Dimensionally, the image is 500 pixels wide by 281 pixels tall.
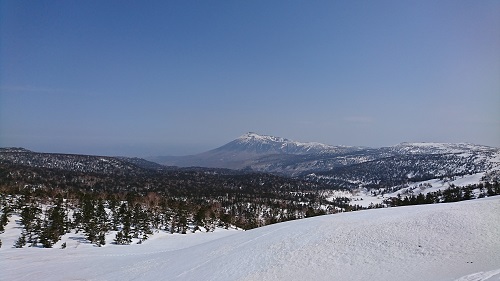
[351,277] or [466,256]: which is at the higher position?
[466,256]

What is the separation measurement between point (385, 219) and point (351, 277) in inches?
445

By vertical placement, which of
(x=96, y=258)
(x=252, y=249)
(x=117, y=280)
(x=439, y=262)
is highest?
(x=439, y=262)

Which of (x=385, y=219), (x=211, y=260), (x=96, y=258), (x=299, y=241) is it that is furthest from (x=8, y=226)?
(x=385, y=219)

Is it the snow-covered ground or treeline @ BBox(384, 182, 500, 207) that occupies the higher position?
the snow-covered ground

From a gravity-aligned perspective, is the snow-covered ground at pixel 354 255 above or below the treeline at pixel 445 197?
above

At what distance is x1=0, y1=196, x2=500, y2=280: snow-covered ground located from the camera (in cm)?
1678

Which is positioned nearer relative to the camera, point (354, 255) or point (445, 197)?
point (354, 255)

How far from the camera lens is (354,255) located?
776 inches

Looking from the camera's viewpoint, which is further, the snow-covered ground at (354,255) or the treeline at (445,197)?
the treeline at (445,197)

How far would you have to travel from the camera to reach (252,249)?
25.1m

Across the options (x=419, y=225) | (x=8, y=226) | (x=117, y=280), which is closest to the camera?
(x=419, y=225)

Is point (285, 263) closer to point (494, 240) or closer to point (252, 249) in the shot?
point (252, 249)

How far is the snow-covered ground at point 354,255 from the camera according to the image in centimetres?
1678

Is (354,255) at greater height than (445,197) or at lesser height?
greater
